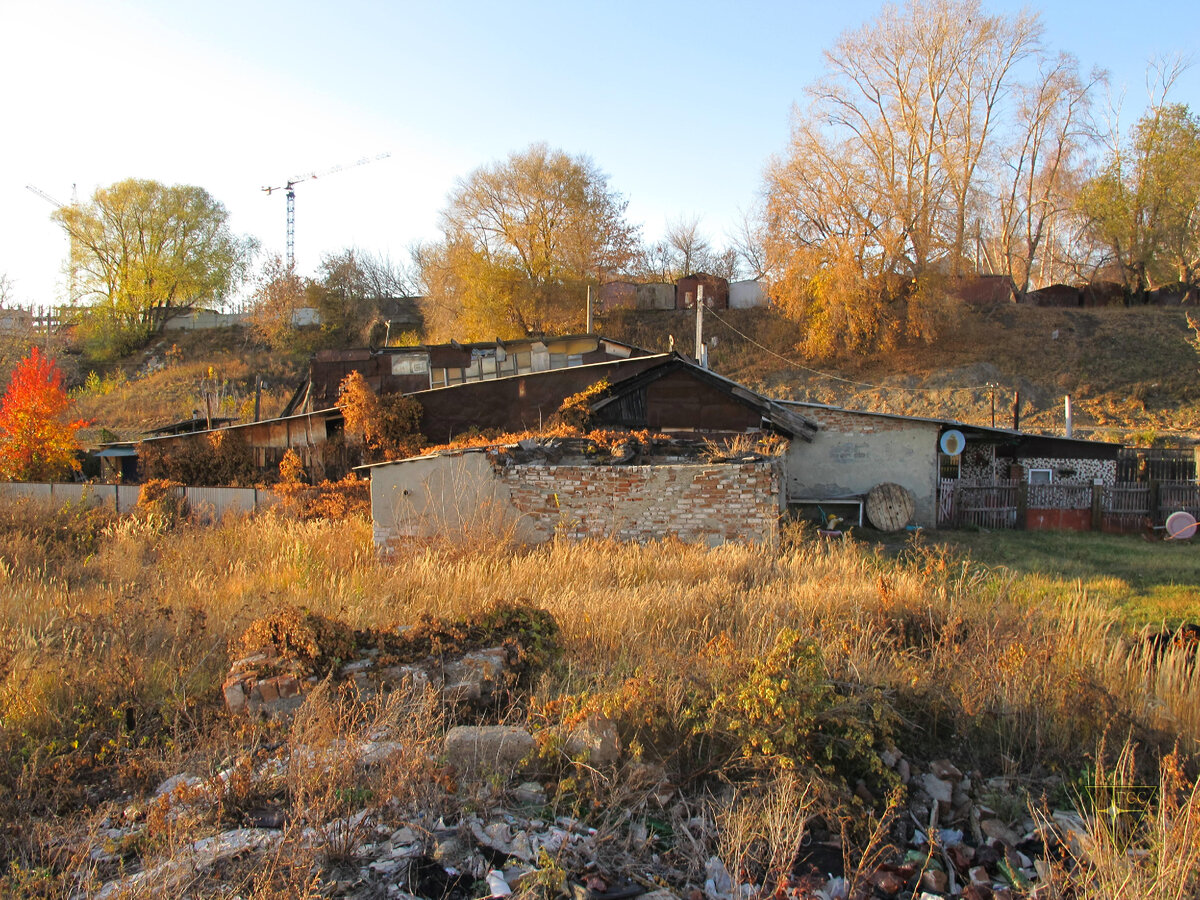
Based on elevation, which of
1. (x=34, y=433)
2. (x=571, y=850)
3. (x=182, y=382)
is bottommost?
(x=571, y=850)

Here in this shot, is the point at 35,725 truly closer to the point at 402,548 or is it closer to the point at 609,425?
the point at 402,548

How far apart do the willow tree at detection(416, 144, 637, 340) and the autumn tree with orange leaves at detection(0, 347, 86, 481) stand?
70.8ft

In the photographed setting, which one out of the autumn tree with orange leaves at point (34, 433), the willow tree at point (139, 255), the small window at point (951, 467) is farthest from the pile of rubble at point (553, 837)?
the willow tree at point (139, 255)

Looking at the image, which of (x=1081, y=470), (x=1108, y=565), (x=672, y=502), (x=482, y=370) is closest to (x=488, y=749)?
(x=672, y=502)

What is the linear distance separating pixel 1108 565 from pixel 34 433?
87.6 ft

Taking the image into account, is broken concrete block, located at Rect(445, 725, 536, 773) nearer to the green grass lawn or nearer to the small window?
the green grass lawn

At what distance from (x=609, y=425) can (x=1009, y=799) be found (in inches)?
564

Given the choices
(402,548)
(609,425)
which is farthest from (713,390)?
(402,548)

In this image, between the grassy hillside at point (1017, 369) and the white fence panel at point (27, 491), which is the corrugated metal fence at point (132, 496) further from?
the grassy hillside at point (1017, 369)

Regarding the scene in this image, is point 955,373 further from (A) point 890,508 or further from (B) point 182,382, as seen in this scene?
(B) point 182,382

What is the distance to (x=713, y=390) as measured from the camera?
18172mm

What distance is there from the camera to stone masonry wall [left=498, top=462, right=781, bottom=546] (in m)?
11.6

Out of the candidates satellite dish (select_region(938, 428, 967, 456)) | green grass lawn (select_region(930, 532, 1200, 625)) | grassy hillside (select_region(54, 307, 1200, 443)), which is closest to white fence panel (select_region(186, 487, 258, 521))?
green grass lawn (select_region(930, 532, 1200, 625))

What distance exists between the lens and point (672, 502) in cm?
1170
